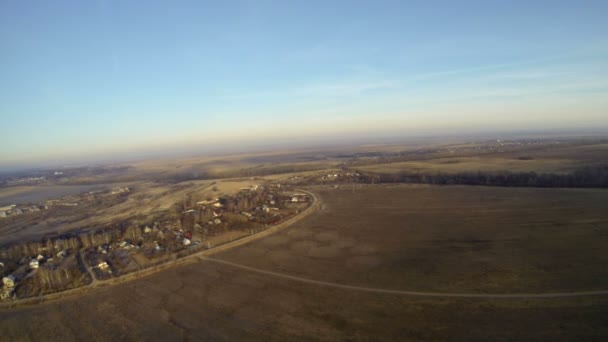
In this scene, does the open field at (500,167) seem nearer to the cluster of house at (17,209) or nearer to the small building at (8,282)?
the small building at (8,282)

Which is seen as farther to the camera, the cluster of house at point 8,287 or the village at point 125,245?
the village at point 125,245

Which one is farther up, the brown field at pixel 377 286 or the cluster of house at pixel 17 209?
the cluster of house at pixel 17 209

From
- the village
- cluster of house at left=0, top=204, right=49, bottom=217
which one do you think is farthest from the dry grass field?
the village

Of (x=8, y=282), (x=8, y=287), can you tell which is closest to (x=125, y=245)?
(x=8, y=282)

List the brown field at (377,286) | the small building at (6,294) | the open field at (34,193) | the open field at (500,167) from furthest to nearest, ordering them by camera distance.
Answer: the open field at (34,193) < the open field at (500,167) < the small building at (6,294) < the brown field at (377,286)

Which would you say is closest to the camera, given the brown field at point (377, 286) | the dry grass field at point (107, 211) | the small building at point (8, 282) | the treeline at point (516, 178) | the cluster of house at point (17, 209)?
the brown field at point (377, 286)

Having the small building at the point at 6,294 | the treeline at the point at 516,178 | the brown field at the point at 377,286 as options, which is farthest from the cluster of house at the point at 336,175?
the small building at the point at 6,294
